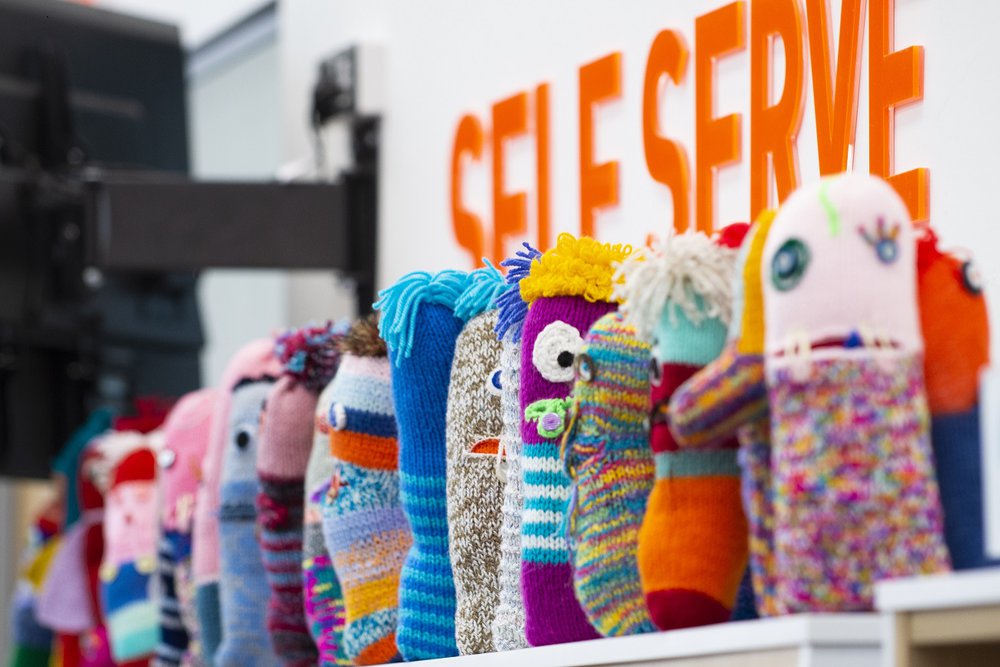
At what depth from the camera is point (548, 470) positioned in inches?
58.0

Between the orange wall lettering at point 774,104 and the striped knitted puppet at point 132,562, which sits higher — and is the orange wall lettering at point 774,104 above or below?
above

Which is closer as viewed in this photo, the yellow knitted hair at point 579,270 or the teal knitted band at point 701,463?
the teal knitted band at point 701,463

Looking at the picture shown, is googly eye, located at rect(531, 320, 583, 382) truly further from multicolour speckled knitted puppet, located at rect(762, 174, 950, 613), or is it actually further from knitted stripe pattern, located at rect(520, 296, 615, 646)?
multicolour speckled knitted puppet, located at rect(762, 174, 950, 613)

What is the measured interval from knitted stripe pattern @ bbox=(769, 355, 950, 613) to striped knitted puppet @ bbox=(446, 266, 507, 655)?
511mm

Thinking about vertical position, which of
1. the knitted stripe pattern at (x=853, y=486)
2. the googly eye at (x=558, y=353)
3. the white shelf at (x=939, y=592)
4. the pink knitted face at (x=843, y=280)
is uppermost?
the pink knitted face at (x=843, y=280)

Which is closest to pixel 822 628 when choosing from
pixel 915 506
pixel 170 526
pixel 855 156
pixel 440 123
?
pixel 915 506

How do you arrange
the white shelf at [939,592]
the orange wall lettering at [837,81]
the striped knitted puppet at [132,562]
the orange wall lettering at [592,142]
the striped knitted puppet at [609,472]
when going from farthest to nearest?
the striped knitted puppet at [132,562]
the orange wall lettering at [592,142]
the orange wall lettering at [837,81]
the striped knitted puppet at [609,472]
the white shelf at [939,592]

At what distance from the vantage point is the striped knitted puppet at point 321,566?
187cm

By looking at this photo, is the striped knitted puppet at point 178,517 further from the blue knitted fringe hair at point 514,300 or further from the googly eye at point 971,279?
the googly eye at point 971,279

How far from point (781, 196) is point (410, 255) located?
1.06 metres

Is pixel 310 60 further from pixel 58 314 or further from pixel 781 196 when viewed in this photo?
pixel 781 196

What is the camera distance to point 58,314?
3176 millimetres

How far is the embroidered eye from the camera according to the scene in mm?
1154

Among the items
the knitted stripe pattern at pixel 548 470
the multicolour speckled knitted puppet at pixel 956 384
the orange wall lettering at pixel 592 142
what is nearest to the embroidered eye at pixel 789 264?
the multicolour speckled knitted puppet at pixel 956 384
